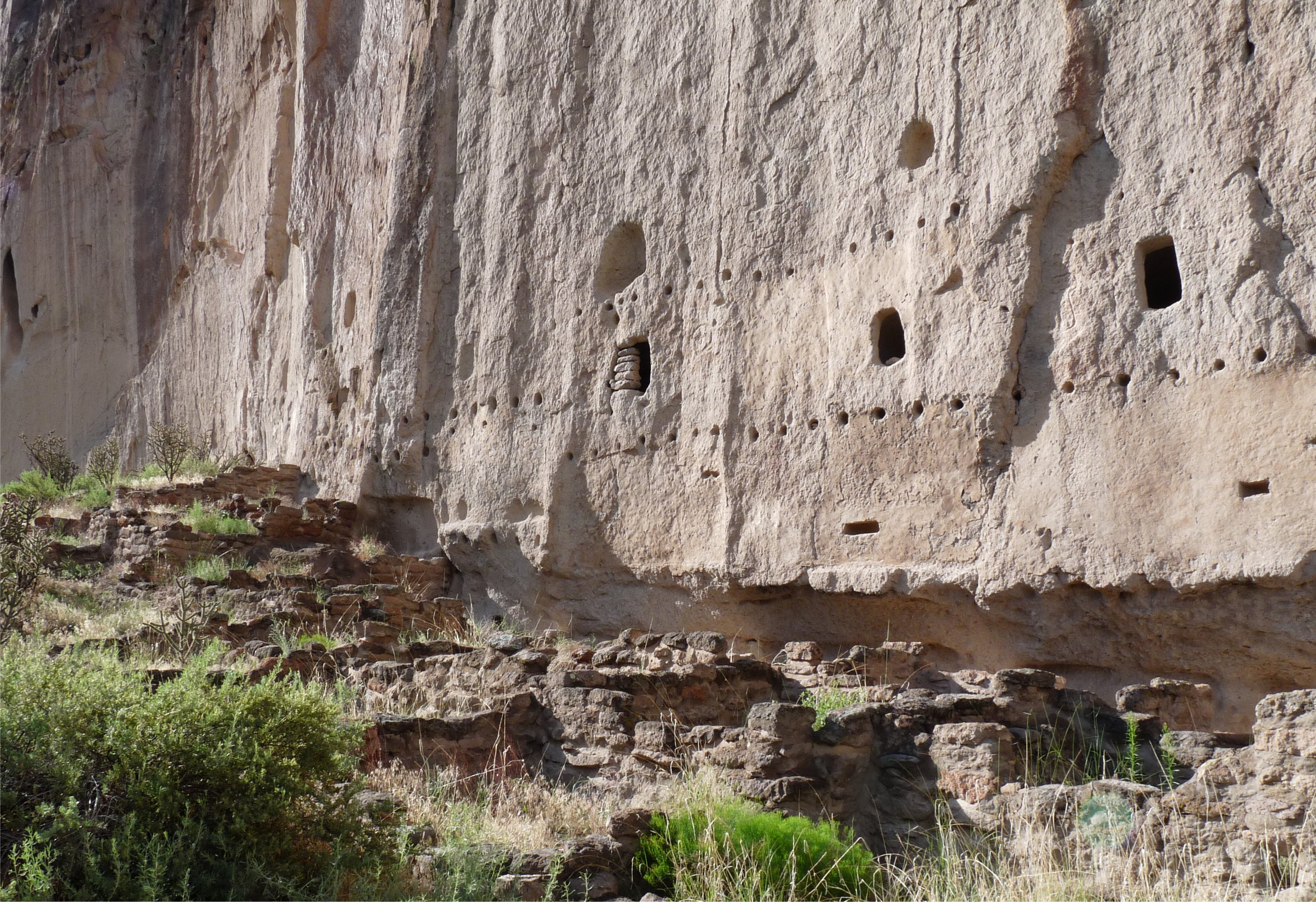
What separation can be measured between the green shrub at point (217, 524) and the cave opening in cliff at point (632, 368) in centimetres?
439

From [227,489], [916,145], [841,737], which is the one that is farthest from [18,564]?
[916,145]

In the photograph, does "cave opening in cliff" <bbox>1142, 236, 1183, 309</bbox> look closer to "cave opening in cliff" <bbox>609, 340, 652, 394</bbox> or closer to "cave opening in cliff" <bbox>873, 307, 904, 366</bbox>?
"cave opening in cliff" <bbox>873, 307, 904, 366</bbox>

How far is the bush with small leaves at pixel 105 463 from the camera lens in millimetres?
17516

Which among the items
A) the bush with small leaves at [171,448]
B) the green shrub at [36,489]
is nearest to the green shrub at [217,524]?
the bush with small leaves at [171,448]

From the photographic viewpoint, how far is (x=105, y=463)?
19.7m

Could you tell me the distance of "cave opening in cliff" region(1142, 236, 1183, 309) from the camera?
8.73 m

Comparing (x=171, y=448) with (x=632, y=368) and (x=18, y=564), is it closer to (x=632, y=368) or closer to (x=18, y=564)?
(x=18, y=564)

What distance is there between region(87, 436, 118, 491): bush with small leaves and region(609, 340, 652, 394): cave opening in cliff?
8320mm

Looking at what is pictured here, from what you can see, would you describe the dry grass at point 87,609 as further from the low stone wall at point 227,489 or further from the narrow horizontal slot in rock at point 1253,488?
the narrow horizontal slot in rock at point 1253,488

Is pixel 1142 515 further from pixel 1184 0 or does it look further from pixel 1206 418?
pixel 1184 0

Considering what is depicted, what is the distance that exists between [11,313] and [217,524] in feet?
51.3

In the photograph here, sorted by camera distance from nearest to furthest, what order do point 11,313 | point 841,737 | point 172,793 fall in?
1. point 172,793
2. point 841,737
3. point 11,313

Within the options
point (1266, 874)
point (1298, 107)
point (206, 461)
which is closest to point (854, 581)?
point (1298, 107)

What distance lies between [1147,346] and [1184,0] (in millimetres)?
2327
